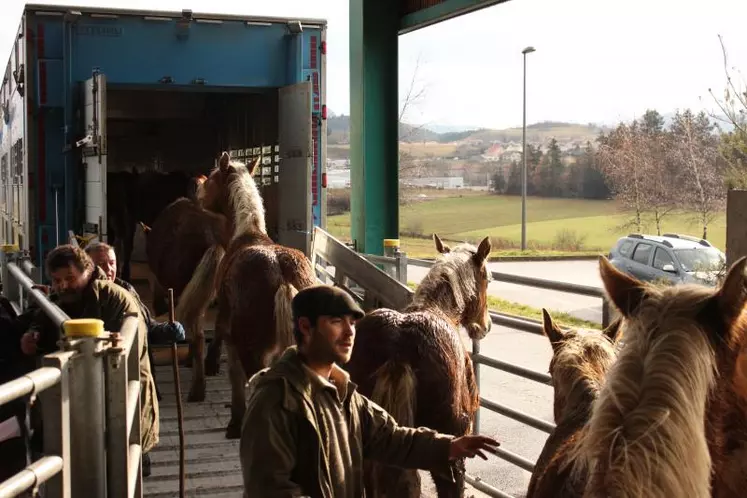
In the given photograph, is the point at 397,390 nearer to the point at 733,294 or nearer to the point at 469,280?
the point at 469,280

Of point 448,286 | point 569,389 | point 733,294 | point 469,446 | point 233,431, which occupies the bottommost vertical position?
point 233,431

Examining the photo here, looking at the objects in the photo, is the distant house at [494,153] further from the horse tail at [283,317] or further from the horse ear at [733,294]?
the horse ear at [733,294]

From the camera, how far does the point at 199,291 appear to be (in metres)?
8.45

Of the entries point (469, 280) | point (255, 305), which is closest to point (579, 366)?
point (469, 280)

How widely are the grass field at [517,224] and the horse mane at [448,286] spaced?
95.3ft

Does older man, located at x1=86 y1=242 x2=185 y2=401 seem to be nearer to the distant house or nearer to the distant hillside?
the distant house

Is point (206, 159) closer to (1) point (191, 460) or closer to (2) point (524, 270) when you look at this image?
(1) point (191, 460)

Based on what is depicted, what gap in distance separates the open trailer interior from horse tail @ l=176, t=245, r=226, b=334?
2.70 ft

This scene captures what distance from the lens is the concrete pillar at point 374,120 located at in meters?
9.69

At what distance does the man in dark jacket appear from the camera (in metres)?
2.73

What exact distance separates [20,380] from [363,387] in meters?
2.94

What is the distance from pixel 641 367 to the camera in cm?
240

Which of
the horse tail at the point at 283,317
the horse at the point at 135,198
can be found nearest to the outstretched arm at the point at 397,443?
A: the horse tail at the point at 283,317

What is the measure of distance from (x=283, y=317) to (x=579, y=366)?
3.44 metres
